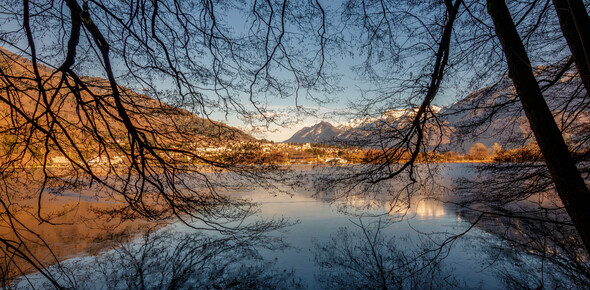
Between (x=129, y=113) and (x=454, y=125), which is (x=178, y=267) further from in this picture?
(x=454, y=125)

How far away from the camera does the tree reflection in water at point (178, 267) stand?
6.38m

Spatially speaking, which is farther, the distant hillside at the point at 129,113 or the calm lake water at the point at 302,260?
the calm lake water at the point at 302,260

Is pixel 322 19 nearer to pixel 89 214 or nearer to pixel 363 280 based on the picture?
pixel 363 280

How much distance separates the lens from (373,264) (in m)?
7.53

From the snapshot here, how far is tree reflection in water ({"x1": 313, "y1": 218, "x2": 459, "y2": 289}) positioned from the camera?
6434 millimetres

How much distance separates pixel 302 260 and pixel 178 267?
3354 mm

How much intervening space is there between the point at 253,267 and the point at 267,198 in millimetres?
10743

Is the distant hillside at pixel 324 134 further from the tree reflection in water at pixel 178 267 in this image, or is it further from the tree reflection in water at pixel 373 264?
the tree reflection in water at pixel 178 267

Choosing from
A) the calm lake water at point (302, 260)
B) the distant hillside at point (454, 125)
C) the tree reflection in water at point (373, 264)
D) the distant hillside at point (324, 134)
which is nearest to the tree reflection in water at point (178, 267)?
the calm lake water at point (302, 260)

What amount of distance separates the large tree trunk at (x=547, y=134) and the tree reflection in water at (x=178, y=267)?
469cm

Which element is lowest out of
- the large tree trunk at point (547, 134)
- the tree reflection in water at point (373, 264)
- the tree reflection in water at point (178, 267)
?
the tree reflection in water at point (178, 267)

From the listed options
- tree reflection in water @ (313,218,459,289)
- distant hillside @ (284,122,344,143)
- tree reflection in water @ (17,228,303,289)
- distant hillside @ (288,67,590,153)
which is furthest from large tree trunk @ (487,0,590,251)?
tree reflection in water @ (17,228,303,289)

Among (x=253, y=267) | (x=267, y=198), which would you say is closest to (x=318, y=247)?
(x=253, y=267)

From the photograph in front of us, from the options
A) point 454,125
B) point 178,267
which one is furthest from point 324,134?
point 178,267
